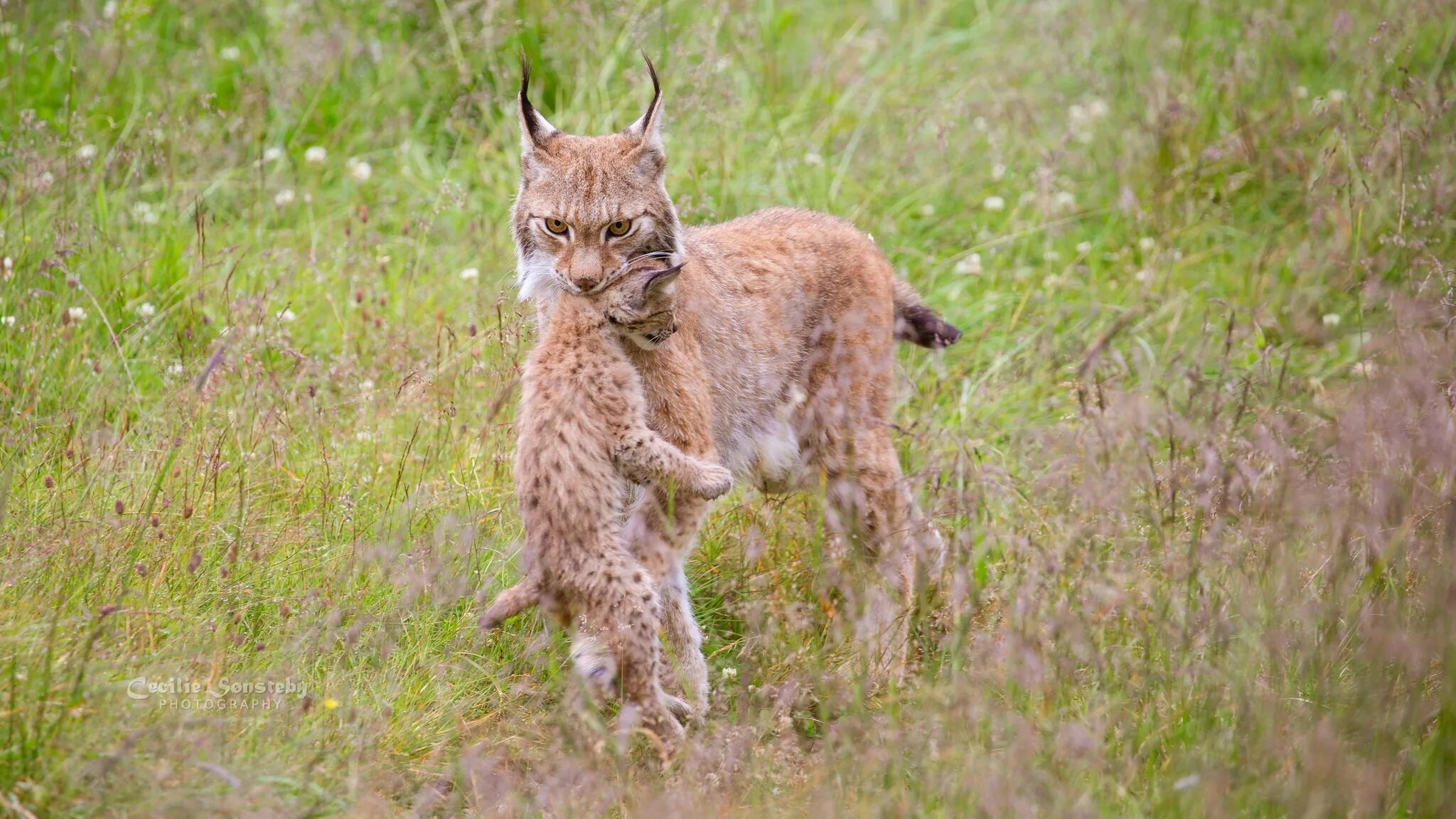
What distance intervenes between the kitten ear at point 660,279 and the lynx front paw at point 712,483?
525mm

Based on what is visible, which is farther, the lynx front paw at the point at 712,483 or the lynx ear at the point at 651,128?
the lynx ear at the point at 651,128

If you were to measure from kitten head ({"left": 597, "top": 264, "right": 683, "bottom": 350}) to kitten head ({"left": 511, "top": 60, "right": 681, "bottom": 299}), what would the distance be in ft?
0.43

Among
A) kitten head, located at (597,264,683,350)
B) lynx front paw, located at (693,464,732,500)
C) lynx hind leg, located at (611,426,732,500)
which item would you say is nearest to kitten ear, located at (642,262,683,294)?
kitten head, located at (597,264,683,350)

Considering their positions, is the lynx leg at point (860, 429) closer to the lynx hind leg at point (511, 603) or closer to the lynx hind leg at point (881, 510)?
the lynx hind leg at point (881, 510)

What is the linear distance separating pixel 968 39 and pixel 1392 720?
581 centimetres

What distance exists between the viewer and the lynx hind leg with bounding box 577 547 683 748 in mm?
3621

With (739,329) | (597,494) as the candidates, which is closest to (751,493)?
(739,329)

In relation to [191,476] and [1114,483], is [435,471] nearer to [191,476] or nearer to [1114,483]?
[191,476]

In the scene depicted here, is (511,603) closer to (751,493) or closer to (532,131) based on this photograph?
(751,493)

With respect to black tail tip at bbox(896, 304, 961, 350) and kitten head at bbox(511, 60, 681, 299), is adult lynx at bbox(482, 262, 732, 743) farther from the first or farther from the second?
black tail tip at bbox(896, 304, 961, 350)

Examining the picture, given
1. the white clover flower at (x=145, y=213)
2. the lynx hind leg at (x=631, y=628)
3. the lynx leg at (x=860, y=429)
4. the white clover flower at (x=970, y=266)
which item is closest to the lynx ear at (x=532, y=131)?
the lynx leg at (x=860, y=429)

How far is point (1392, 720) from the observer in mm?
3127

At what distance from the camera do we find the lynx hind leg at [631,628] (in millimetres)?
3621

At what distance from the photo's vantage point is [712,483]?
12.3 feet
